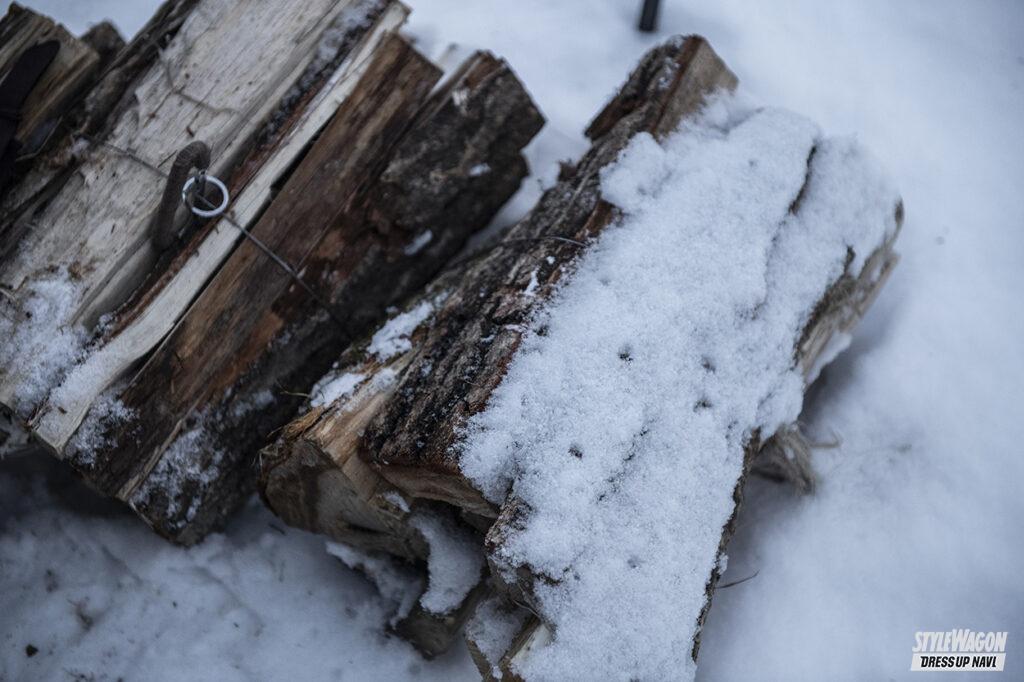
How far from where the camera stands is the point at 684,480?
1395 millimetres

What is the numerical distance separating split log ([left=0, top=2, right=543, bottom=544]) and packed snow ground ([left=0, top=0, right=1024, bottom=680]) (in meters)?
0.25

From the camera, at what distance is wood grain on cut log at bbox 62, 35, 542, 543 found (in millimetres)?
1651

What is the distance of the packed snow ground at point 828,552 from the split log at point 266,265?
246mm

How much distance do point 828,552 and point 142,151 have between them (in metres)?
2.04

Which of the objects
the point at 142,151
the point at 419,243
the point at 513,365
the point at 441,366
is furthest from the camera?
the point at 419,243

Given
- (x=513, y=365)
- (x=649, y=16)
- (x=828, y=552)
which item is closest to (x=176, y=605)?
(x=513, y=365)

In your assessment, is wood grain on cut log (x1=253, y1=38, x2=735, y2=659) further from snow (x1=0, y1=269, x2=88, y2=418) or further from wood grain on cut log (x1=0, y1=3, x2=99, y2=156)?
wood grain on cut log (x1=0, y1=3, x2=99, y2=156)

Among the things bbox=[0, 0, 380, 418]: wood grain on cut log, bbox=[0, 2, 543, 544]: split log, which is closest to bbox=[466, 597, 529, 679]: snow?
bbox=[0, 2, 543, 544]: split log

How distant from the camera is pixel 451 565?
1.57 metres

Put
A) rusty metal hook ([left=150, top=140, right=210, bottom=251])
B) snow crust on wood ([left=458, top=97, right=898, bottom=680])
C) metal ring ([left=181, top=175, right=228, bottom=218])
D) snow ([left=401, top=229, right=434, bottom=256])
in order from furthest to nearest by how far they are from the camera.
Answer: snow ([left=401, top=229, right=434, bottom=256])
metal ring ([left=181, top=175, right=228, bottom=218])
rusty metal hook ([left=150, top=140, right=210, bottom=251])
snow crust on wood ([left=458, top=97, right=898, bottom=680])

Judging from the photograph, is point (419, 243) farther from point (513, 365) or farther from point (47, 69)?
point (47, 69)

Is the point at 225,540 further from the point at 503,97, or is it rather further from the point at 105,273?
the point at 503,97

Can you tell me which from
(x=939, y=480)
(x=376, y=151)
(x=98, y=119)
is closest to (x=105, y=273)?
(x=98, y=119)

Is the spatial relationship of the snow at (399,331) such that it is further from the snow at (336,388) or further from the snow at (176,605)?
the snow at (176,605)
